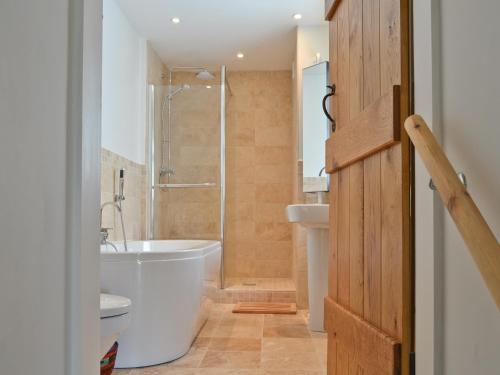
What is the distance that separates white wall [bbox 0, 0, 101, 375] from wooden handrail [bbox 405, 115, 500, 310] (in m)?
0.71

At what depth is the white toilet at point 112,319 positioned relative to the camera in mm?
1973

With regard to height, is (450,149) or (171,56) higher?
(171,56)

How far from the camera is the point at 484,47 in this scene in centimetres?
84

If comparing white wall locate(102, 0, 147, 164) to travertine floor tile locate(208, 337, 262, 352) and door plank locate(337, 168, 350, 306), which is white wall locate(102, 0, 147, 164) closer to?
travertine floor tile locate(208, 337, 262, 352)

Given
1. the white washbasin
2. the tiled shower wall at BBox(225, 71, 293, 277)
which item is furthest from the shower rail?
the white washbasin

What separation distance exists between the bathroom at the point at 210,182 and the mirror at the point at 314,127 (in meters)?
0.01

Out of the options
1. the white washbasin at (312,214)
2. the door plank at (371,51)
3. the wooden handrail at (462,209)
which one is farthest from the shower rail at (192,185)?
the wooden handrail at (462,209)

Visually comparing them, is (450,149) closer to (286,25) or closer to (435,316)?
(435,316)

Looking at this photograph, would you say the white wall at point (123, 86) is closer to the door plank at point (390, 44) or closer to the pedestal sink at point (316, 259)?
the pedestal sink at point (316, 259)

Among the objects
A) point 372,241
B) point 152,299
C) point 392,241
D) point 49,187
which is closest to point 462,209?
point 392,241

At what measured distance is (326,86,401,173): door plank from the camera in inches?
47.3

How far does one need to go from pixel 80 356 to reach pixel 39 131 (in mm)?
485

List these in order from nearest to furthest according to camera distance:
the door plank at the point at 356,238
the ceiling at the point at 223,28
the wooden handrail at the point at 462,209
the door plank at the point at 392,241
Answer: the wooden handrail at the point at 462,209
the door plank at the point at 392,241
the door plank at the point at 356,238
the ceiling at the point at 223,28

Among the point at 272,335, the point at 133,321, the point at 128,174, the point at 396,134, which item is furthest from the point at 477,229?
the point at 128,174
